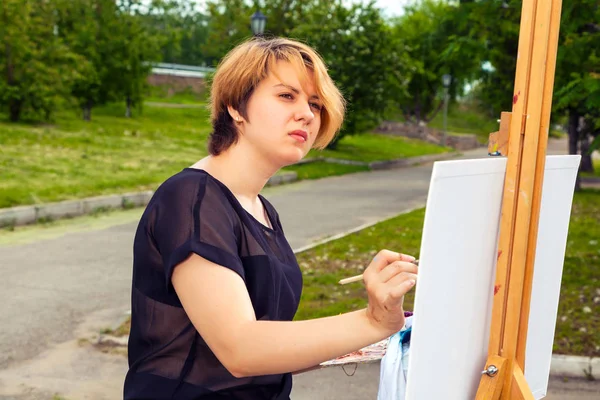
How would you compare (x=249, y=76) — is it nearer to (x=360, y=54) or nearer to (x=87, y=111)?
(x=360, y=54)

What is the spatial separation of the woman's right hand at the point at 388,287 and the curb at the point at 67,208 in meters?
9.73

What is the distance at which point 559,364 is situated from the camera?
19.6 ft

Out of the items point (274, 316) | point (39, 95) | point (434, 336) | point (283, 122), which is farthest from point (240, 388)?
point (39, 95)

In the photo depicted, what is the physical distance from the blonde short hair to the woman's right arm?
50cm

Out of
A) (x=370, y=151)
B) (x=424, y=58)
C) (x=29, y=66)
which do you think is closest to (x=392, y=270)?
(x=29, y=66)

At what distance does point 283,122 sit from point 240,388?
0.68m

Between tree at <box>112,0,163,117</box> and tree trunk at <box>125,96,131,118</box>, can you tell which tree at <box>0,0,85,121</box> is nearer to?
tree at <box>112,0,163,117</box>

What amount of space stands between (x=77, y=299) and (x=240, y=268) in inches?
236

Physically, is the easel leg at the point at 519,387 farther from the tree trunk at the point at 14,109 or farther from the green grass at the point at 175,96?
the green grass at the point at 175,96

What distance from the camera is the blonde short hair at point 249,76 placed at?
2260 millimetres

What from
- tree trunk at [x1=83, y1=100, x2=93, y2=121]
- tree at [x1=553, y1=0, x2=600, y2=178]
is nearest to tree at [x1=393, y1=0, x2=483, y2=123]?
tree trunk at [x1=83, y1=100, x2=93, y2=121]

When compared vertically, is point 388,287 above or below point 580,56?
below

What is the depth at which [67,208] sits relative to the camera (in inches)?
476

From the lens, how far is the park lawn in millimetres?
13359
